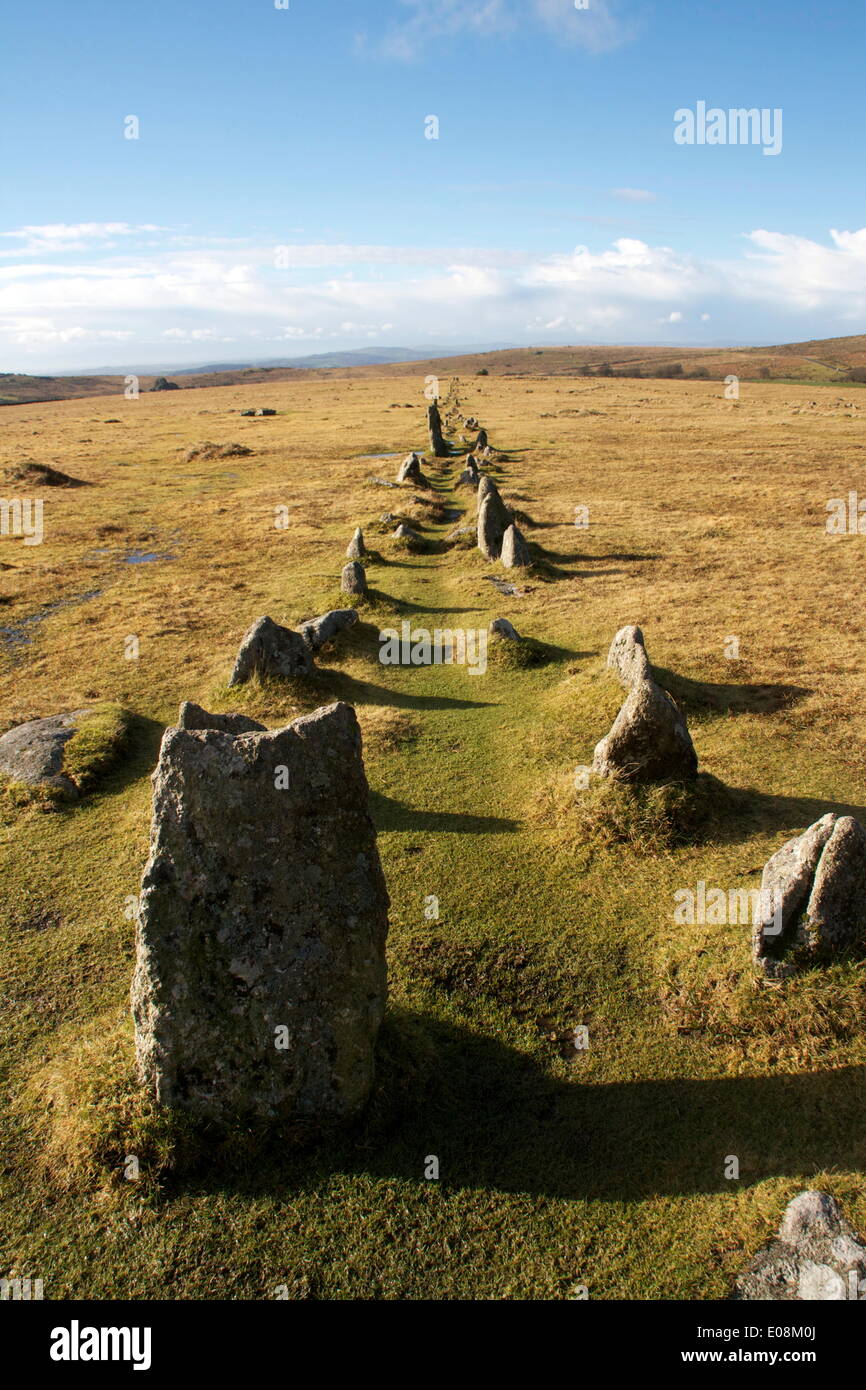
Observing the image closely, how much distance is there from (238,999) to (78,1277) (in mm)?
2010

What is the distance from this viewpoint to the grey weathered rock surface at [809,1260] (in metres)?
5.35

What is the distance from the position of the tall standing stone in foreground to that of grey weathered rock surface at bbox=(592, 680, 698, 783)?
5672 mm

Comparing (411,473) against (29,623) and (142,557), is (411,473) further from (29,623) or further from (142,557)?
(29,623)

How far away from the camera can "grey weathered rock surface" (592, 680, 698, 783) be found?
11.3 metres

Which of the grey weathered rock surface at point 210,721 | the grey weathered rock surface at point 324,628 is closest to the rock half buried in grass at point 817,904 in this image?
the grey weathered rock surface at point 210,721

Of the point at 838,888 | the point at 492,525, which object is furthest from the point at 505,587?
the point at 838,888

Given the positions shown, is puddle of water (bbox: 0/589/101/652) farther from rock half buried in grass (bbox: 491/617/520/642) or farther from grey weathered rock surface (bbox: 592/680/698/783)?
grey weathered rock surface (bbox: 592/680/698/783)

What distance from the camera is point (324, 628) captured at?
17.6 m

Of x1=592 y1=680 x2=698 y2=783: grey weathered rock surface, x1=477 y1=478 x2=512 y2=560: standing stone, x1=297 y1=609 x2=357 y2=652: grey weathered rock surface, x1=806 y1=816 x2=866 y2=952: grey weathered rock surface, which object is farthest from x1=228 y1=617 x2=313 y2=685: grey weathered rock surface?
x1=477 y1=478 x2=512 y2=560: standing stone

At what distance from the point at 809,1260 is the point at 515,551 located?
19669 mm

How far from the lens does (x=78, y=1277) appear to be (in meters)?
5.73

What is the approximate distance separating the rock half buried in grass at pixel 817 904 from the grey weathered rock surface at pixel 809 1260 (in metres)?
2.52

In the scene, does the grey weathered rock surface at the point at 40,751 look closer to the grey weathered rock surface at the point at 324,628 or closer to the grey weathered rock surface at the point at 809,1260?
the grey weathered rock surface at the point at 324,628
